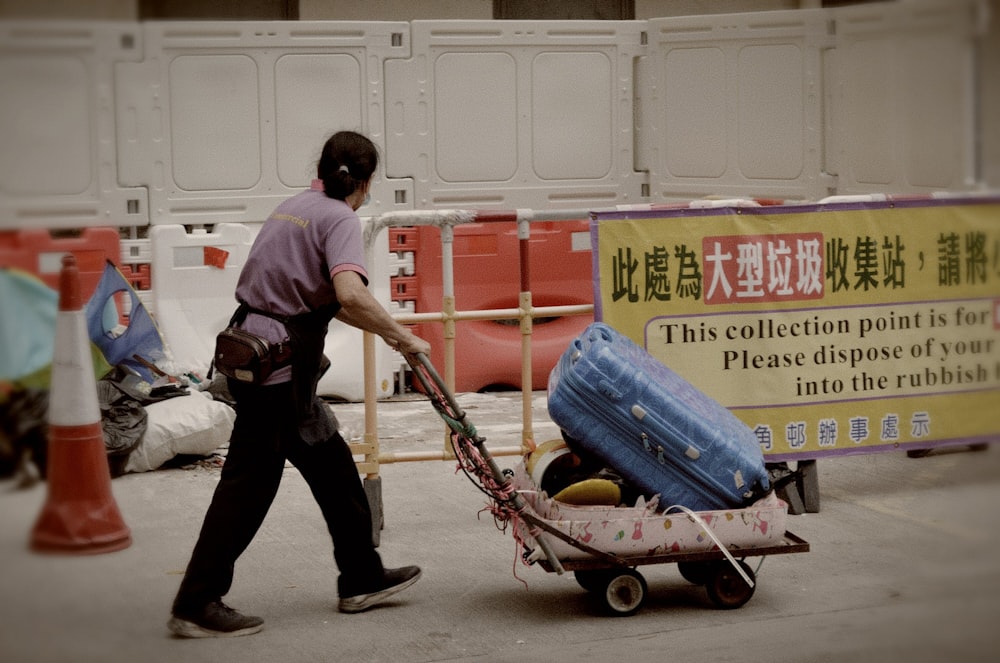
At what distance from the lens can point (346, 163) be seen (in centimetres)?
364

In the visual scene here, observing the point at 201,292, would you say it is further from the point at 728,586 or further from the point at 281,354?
the point at 728,586

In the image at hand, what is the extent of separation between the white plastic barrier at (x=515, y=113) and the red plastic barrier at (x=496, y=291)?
0.59 metres

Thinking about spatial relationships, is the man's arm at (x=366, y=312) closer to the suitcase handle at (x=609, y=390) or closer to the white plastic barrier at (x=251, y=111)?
the suitcase handle at (x=609, y=390)

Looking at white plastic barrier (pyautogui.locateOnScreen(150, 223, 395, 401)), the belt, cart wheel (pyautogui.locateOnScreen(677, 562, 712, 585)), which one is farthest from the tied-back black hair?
white plastic barrier (pyautogui.locateOnScreen(150, 223, 395, 401))

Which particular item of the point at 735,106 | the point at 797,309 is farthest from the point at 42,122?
the point at 735,106

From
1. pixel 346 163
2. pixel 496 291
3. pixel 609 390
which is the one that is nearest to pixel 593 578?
pixel 609 390

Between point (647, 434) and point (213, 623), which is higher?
point (647, 434)

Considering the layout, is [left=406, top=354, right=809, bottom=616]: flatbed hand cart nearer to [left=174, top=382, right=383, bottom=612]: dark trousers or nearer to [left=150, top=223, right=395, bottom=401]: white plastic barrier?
[left=174, top=382, right=383, bottom=612]: dark trousers

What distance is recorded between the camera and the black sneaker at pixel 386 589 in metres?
3.87

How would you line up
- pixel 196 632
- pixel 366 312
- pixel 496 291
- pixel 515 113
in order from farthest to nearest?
pixel 515 113 → pixel 496 291 → pixel 196 632 → pixel 366 312

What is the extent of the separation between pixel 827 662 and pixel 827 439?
1889mm

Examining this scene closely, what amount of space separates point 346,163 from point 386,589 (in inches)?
50.9

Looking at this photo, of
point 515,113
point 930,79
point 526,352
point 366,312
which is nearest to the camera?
point 930,79

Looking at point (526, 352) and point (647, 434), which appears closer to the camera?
point (647, 434)
